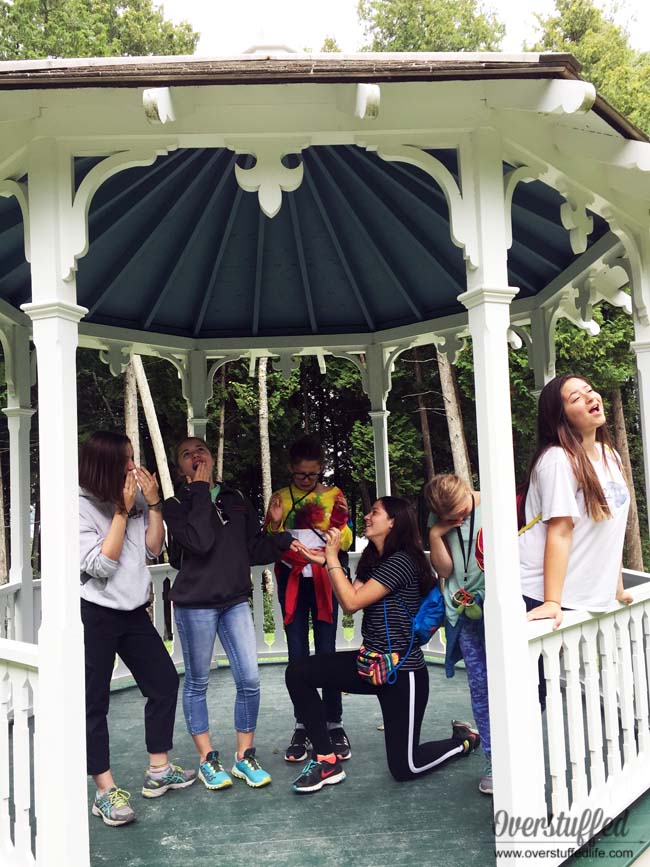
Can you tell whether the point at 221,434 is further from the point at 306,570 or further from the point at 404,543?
the point at 404,543

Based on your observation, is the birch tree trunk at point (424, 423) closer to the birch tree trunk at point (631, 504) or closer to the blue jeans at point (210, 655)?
the birch tree trunk at point (631, 504)

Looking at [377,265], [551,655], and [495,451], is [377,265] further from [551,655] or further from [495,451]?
[551,655]

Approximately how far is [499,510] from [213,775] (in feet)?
7.50

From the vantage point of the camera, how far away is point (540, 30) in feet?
69.7

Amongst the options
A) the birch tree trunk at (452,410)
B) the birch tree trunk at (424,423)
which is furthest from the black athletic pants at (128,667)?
the birch tree trunk at (424,423)

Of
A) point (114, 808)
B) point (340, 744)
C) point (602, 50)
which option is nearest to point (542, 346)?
point (340, 744)

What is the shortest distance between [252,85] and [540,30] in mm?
21410

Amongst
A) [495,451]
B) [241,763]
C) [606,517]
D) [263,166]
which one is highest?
[263,166]

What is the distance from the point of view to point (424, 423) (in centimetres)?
2062

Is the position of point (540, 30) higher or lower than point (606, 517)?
higher

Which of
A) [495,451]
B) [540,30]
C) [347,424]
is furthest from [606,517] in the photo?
[540,30]

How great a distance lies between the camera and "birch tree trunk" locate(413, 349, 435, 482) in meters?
20.1

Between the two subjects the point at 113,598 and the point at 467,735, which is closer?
the point at 113,598

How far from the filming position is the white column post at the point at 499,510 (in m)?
3.25
